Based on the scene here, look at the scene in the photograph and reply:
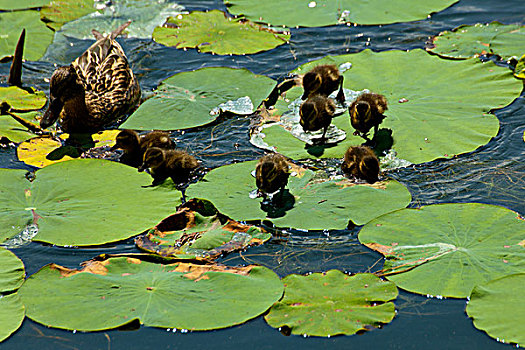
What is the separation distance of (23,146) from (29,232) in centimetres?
206

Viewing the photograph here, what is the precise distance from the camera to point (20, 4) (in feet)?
38.9

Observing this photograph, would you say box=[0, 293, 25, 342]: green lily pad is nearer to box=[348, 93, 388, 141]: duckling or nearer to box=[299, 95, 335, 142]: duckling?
box=[299, 95, 335, 142]: duckling

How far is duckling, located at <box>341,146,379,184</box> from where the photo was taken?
6.87 m

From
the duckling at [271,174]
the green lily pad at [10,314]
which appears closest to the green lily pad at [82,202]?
the green lily pad at [10,314]

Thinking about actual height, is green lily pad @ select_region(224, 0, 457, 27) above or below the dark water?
above

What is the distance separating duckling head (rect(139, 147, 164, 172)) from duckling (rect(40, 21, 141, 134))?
1.62 m

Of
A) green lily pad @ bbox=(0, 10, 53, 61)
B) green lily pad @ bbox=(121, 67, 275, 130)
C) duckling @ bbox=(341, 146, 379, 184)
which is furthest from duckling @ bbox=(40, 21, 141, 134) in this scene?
duckling @ bbox=(341, 146, 379, 184)

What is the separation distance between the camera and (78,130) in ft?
28.2

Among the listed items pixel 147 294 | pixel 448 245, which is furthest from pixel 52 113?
pixel 448 245

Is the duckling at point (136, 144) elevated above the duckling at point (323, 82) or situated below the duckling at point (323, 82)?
below

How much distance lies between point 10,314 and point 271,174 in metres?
2.69

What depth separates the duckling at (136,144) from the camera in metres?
7.71

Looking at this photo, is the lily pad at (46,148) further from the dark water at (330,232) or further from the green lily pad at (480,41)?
the green lily pad at (480,41)

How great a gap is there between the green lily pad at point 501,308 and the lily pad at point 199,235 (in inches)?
78.1
